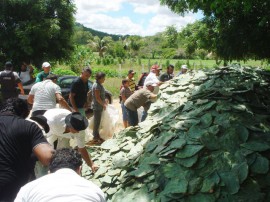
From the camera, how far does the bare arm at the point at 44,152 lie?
2.68 meters

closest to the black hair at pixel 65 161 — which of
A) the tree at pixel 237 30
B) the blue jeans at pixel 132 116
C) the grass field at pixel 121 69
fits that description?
the blue jeans at pixel 132 116

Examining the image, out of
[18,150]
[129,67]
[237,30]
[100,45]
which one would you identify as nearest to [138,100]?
[18,150]

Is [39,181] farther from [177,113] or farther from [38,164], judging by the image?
[177,113]

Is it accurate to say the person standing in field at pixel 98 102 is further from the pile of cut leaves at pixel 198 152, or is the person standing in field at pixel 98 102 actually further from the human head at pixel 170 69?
the human head at pixel 170 69

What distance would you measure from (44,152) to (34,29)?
45.1 ft

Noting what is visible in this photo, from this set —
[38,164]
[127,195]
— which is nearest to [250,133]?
[127,195]

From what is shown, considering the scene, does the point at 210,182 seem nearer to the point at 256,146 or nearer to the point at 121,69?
the point at 256,146

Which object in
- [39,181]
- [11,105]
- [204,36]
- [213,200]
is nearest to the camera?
A: [39,181]

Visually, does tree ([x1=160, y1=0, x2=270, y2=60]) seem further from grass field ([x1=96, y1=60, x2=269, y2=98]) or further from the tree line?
grass field ([x1=96, y1=60, x2=269, y2=98])

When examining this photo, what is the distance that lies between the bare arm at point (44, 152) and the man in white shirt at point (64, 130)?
41.0 inches

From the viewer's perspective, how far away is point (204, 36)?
11352 mm

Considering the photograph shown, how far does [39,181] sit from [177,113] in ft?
9.25

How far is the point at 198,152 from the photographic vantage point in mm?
3648

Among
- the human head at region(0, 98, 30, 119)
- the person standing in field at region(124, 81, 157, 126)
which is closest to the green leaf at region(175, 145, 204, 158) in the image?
the human head at region(0, 98, 30, 119)
